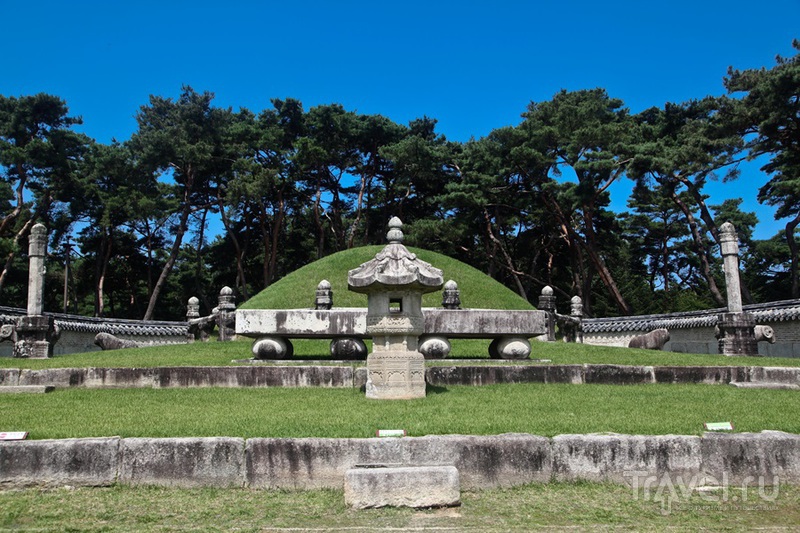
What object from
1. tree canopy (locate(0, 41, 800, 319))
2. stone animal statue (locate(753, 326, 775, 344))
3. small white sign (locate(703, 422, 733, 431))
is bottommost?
small white sign (locate(703, 422, 733, 431))

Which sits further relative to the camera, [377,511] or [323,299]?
[323,299]

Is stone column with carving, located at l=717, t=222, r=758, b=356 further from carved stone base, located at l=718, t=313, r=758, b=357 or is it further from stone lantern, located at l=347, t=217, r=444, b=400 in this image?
stone lantern, located at l=347, t=217, r=444, b=400

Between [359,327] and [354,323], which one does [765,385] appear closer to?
[359,327]

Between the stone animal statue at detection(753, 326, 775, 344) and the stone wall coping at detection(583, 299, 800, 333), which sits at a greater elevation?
the stone wall coping at detection(583, 299, 800, 333)

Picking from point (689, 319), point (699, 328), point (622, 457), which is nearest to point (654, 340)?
point (699, 328)

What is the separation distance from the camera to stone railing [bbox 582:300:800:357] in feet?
63.2

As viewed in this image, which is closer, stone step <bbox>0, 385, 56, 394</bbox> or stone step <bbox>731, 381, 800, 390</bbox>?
stone step <bbox>0, 385, 56, 394</bbox>

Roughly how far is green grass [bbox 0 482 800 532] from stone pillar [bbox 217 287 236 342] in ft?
44.2

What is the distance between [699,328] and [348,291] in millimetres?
13905

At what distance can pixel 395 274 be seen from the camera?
26.3 ft

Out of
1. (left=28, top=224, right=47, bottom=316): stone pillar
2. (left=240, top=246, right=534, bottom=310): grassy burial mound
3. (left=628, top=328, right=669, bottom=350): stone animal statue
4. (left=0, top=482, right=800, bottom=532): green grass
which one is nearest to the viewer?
(left=0, top=482, right=800, bottom=532): green grass

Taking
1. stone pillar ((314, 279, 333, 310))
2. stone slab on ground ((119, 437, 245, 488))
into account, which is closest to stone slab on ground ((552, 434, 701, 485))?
stone slab on ground ((119, 437, 245, 488))

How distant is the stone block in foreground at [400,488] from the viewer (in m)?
4.45

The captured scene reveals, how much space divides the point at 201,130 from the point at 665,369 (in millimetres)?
30142
